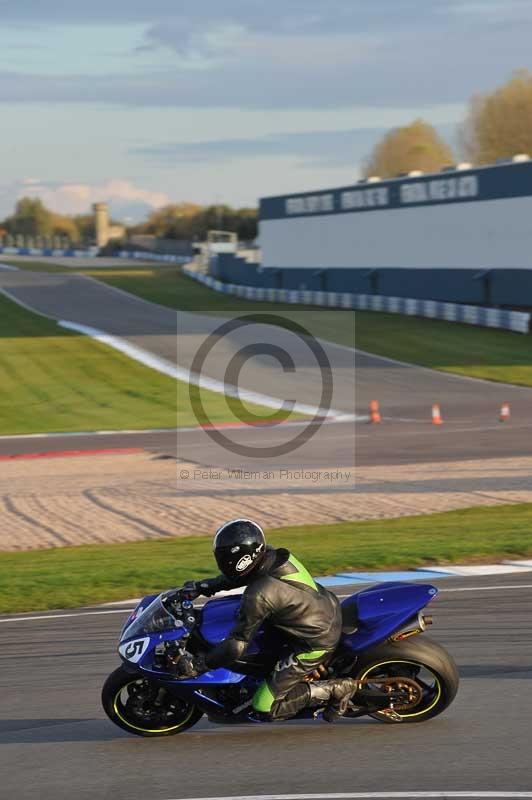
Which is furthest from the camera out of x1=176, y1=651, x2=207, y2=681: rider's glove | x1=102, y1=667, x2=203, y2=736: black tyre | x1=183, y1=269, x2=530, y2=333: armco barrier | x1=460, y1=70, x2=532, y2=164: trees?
x1=460, y1=70, x2=532, y2=164: trees

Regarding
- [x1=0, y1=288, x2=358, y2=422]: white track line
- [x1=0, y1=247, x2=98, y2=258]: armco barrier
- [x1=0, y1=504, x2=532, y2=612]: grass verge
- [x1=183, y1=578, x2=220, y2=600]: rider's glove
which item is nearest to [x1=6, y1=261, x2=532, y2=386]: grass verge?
[x1=0, y1=288, x2=358, y2=422]: white track line

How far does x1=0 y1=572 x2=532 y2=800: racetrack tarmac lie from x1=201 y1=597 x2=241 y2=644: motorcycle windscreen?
714 mm

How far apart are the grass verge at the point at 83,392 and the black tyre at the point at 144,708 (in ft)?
81.4

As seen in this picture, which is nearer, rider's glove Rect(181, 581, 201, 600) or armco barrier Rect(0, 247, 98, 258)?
rider's glove Rect(181, 581, 201, 600)

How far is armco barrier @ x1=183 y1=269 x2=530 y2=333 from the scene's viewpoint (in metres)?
50.7

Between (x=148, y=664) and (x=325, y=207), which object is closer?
(x=148, y=664)

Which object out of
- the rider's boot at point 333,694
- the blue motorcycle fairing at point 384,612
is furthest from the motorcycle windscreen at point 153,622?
the blue motorcycle fairing at point 384,612

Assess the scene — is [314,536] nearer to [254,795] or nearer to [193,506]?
[193,506]

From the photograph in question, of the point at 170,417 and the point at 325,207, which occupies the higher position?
the point at 325,207

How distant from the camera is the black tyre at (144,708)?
7828mm

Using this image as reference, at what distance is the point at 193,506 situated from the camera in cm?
1978

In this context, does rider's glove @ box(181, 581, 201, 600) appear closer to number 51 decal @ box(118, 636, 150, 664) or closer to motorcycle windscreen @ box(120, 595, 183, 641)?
motorcycle windscreen @ box(120, 595, 183, 641)

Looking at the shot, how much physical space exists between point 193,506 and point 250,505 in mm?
A: 1012

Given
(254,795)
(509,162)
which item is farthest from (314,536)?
(509,162)
